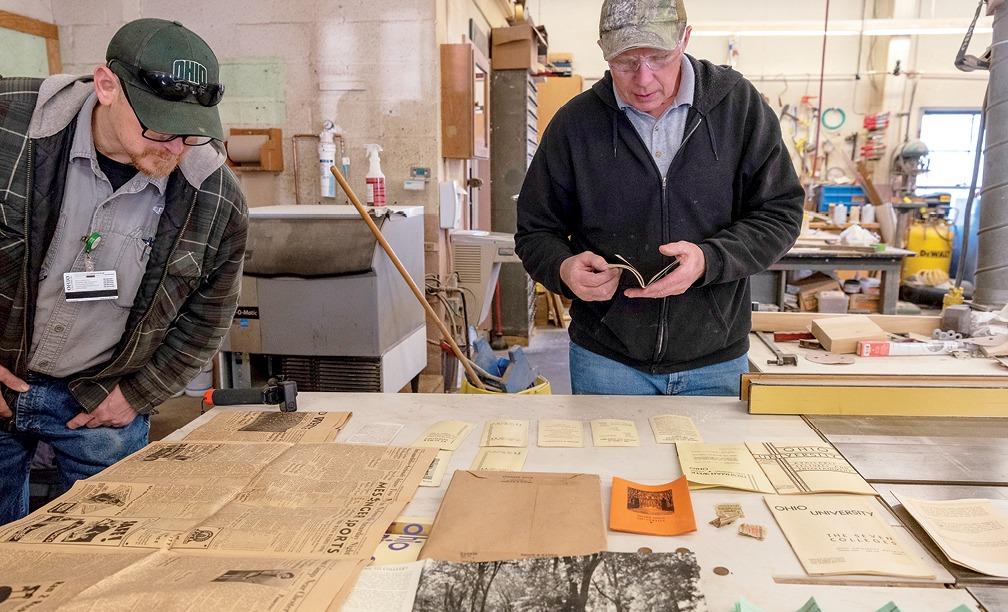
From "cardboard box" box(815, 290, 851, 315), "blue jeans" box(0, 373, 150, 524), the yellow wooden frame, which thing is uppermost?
the yellow wooden frame

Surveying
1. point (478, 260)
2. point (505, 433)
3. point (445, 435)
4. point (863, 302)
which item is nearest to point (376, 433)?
point (445, 435)

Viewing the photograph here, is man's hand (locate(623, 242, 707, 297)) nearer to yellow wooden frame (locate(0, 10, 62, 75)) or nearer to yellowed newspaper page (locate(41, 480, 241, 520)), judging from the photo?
yellowed newspaper page (locate(41, 480, 241, 520))

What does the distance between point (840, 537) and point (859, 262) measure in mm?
3897

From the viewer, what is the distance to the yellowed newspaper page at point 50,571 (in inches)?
30.7

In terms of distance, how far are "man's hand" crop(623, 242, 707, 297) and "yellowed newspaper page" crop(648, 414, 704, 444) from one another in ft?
0.82

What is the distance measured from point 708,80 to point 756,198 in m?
0.29

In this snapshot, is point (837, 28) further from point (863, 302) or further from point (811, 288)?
point (811, 288)

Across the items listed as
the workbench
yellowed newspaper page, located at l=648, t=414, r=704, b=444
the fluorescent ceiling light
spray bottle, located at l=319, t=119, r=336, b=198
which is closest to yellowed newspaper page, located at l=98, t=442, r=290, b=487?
yellowed newspaper page, located at l=648, t=414, r=704, b=444

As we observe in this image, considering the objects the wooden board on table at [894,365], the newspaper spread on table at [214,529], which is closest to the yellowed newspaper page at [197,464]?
the newspaper spread on table at [214,529]

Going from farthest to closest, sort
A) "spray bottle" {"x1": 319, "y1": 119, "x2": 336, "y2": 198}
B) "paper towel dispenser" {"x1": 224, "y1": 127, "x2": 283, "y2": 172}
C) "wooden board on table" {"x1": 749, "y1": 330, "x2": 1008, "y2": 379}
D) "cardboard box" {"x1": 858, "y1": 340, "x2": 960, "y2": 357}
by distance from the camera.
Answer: "paper towel dispenser" {"x1": 224, "y1": 127, "x2": 283, "y2": 172} → "spray bottle" {"x1": 319, "y1": 119, "x2": 336, "y2": 198} → "cardboard box" {"x1": 858, "y1": 340, "x2": 960, "y2": 357} → "wooden board on table" {"x1": 749, "y1": 330, "x2": 1008, "y2": 379}

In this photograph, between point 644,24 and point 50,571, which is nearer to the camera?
point 50,571

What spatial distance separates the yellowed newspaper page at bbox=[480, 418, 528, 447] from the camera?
1286 mm

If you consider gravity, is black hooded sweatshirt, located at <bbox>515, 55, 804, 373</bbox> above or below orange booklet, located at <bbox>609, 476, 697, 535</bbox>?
above

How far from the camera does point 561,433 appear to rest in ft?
4.35
